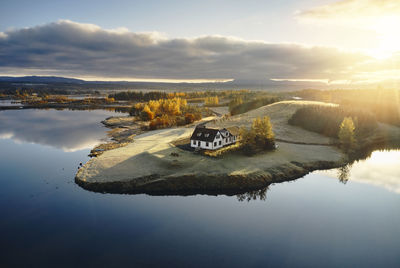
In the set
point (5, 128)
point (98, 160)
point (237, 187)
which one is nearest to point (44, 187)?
point (98, 160)

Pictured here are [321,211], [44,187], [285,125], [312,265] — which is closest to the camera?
[312,265]

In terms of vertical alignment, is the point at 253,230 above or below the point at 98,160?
below

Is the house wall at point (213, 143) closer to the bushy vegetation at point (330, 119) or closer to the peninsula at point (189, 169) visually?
the peninsula at point (189, 169)

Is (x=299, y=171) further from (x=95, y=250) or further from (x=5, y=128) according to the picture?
(x=5, y=128)

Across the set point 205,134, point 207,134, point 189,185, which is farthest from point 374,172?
point 189,185

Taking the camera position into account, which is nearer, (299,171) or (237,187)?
(237,187)

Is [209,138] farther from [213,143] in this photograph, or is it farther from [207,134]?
[213,143]

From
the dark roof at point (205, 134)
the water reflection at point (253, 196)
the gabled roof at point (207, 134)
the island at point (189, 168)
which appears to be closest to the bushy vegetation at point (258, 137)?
the island at point (189, 168)
